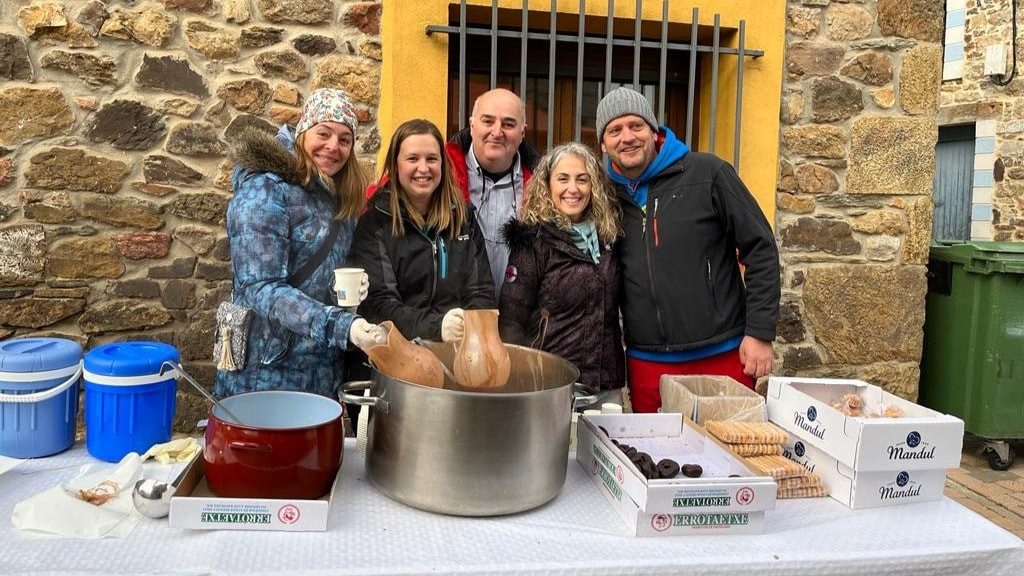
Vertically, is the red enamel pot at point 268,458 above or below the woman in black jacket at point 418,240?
below

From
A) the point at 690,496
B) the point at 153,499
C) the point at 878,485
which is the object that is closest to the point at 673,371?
the point at 878,485

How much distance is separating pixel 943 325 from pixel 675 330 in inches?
98.3

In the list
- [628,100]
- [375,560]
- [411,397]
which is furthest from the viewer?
[628,100]

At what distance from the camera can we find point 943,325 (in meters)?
4.19

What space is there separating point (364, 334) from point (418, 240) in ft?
2.12

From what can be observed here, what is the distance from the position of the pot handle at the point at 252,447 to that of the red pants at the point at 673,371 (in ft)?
4.95

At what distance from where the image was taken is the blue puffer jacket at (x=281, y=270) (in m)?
1.80

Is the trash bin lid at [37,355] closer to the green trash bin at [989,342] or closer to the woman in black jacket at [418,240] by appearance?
the woman in black jacket at [418,240]

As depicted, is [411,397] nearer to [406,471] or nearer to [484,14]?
[406,471]

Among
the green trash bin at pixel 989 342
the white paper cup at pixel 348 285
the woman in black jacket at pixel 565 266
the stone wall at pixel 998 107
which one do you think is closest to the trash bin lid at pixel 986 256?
the green trash bin at pixel 989 342

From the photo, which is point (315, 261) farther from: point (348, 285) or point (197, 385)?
point (197, 385)

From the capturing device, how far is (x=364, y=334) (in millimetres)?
1617

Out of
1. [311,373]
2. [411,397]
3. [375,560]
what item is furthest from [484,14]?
[375,560]

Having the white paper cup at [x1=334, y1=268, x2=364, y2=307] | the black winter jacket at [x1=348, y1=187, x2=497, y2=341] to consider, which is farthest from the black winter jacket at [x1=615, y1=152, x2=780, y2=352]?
the white paper cup at [x1=334, y1=268, x2=364, y2=307]
